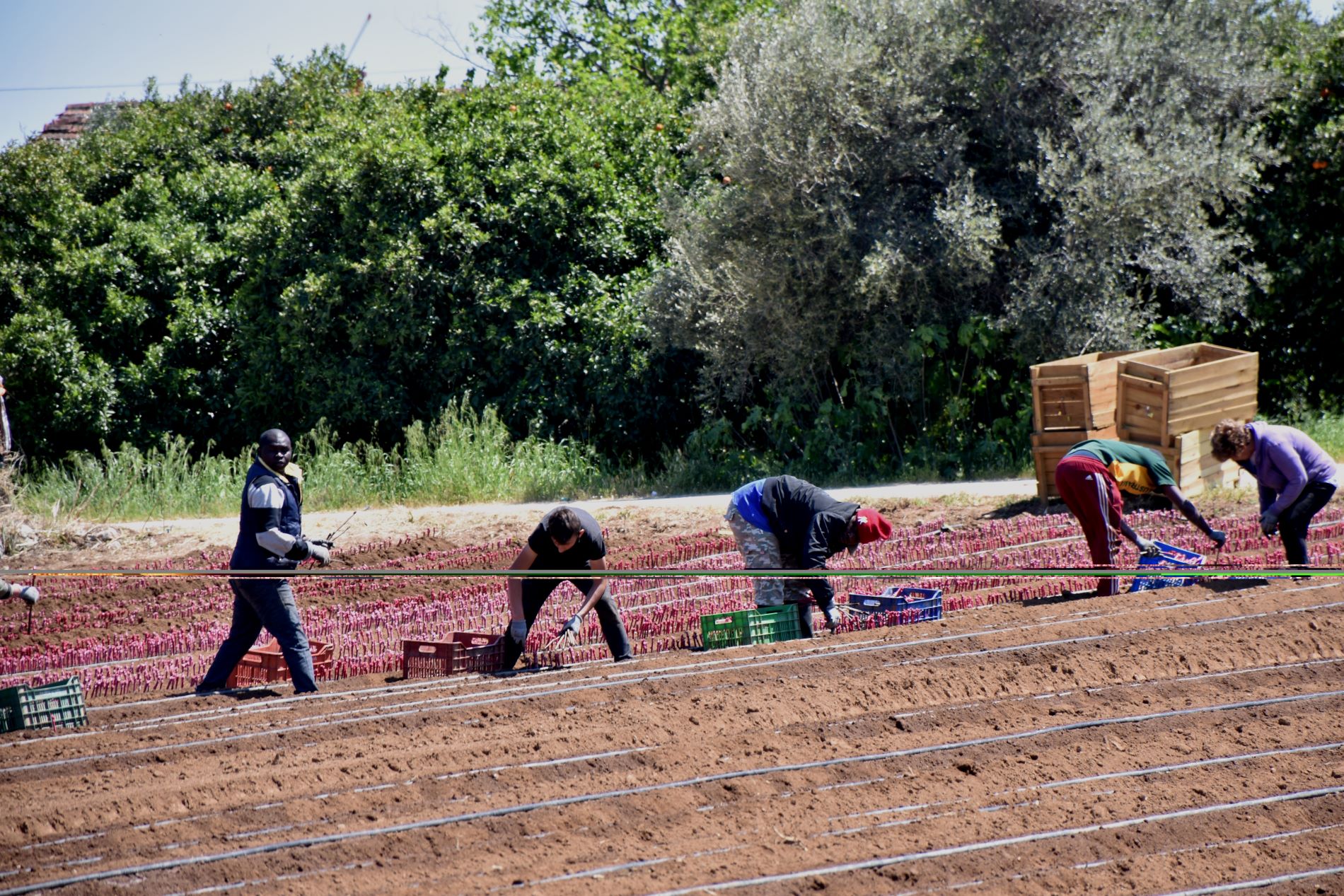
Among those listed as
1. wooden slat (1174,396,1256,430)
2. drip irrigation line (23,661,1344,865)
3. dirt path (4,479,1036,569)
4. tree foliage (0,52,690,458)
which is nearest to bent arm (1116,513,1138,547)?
drip irrigation line (23,661,1344,865)

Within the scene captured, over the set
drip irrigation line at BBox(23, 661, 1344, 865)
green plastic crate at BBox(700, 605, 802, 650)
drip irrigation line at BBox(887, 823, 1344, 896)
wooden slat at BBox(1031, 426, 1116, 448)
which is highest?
wooden slat at BBox(1031, 426, 1116, 448)

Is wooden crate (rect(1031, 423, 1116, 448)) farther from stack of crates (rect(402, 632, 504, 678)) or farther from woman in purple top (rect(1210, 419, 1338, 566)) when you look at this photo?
stack of crates (rect(402, 632, 504, 678))

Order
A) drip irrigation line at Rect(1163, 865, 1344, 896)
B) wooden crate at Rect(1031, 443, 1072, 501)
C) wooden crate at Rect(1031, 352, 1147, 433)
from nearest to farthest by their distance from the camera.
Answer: drip irrigation line at Rect(1163, 865, 1344, 896), wooden crate at Rect(1031, 352, 1147, 433), wooden crate at Rect(1031, 443, 1072, 501)

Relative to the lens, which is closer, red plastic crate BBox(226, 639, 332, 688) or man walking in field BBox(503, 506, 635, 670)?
man walking in field BBox(503, 506, 635, 670)

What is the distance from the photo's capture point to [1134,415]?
1184cm

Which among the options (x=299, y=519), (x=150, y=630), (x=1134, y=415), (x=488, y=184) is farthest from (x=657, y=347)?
(x=299, y=519)

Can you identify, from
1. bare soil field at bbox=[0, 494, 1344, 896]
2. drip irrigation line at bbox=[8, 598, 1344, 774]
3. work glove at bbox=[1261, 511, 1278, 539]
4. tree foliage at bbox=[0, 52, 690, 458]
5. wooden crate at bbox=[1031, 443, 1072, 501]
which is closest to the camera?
bare soil field at bbox=[0, 494, 1344, 896]

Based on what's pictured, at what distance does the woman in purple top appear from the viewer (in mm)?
8062

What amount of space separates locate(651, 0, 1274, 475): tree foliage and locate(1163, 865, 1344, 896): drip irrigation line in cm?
992

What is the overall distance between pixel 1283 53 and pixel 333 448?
42.2 feet

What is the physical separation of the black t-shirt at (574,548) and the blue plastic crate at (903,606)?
6.48 ft

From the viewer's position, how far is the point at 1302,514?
27.2 ft

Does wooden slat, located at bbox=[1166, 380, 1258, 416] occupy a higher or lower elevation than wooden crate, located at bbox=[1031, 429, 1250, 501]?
higher

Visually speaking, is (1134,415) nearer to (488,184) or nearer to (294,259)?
(488,184)
